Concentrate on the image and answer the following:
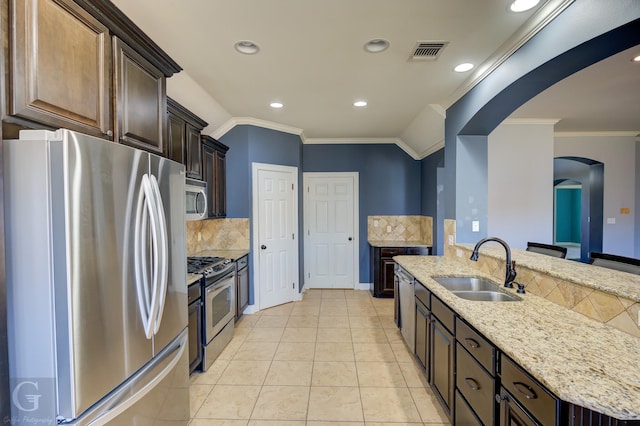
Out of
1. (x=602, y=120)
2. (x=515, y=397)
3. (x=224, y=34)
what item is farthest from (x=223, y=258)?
(x=602, y=120)

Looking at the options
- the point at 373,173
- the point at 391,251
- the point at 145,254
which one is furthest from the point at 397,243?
the point at 145,254

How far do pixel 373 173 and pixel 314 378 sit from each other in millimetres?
3664

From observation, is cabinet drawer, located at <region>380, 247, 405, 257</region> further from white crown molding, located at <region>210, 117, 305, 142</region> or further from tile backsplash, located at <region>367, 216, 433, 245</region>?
white crown molding, located at <region>210, 117, 305, 142</region>

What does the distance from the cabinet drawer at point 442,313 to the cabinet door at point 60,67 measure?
7.20ft

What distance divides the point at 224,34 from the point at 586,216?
6.82 metres

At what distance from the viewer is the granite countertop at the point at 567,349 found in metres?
0.93

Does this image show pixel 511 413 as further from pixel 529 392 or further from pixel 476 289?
pixel 476 289

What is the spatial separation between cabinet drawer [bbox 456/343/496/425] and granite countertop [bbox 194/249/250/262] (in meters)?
2.53

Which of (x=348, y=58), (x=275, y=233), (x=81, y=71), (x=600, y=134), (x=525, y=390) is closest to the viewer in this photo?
(x=525, y=390)

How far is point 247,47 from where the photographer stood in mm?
2256

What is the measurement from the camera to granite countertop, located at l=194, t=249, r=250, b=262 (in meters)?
3.62

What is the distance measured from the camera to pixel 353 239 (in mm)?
5387

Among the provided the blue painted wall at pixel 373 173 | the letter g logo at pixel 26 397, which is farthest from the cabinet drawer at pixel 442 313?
the blue painted wall at pixel 373 173

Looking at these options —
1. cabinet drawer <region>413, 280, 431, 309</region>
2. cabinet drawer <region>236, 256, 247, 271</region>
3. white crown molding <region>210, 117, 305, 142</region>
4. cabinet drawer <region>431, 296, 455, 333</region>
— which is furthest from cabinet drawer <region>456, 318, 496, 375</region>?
white crown molding <region>210, 117, 305, 142</region>
